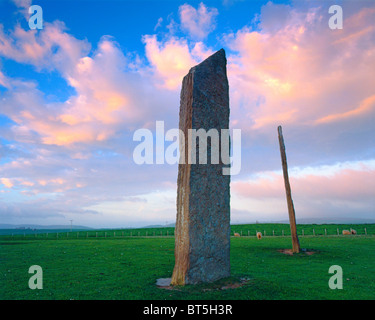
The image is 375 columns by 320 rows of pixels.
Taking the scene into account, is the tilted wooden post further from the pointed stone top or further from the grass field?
the pointed stone top

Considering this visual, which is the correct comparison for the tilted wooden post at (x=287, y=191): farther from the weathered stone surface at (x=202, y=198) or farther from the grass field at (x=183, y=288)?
the weathered stone surface at (x=202, y=198)

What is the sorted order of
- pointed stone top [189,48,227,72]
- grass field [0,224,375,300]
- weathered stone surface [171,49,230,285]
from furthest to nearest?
pointed stone top [189,48,227,72] → weathered stone surface [171,49,230,285] → grass field [0,224,375,300]

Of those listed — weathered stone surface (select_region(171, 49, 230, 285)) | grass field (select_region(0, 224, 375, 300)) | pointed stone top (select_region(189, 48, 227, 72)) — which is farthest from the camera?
pointed stone top (select_region(189, 48, 227, 72))

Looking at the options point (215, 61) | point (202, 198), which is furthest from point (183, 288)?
point (215, 61)

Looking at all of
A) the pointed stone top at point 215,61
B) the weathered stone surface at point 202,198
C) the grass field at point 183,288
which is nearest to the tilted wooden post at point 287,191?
the grass field at point 183,288

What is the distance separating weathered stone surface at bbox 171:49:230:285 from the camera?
9469mm

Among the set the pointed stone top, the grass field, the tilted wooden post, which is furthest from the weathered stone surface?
the tilted wooden post

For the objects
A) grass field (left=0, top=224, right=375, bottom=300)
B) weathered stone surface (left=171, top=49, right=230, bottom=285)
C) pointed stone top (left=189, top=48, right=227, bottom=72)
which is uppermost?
pointed stone top (left=189, top=48, right=227, bottom=72)

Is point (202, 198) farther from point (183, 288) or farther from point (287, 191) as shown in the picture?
point (287, 191)

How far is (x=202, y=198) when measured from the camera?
32.2 ft

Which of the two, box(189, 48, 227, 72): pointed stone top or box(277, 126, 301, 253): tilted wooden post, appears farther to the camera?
box(277, 126, 301, 253): tilted wooden post

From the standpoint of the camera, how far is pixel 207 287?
30.2 feet

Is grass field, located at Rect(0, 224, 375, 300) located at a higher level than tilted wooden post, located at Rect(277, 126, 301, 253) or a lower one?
lower
